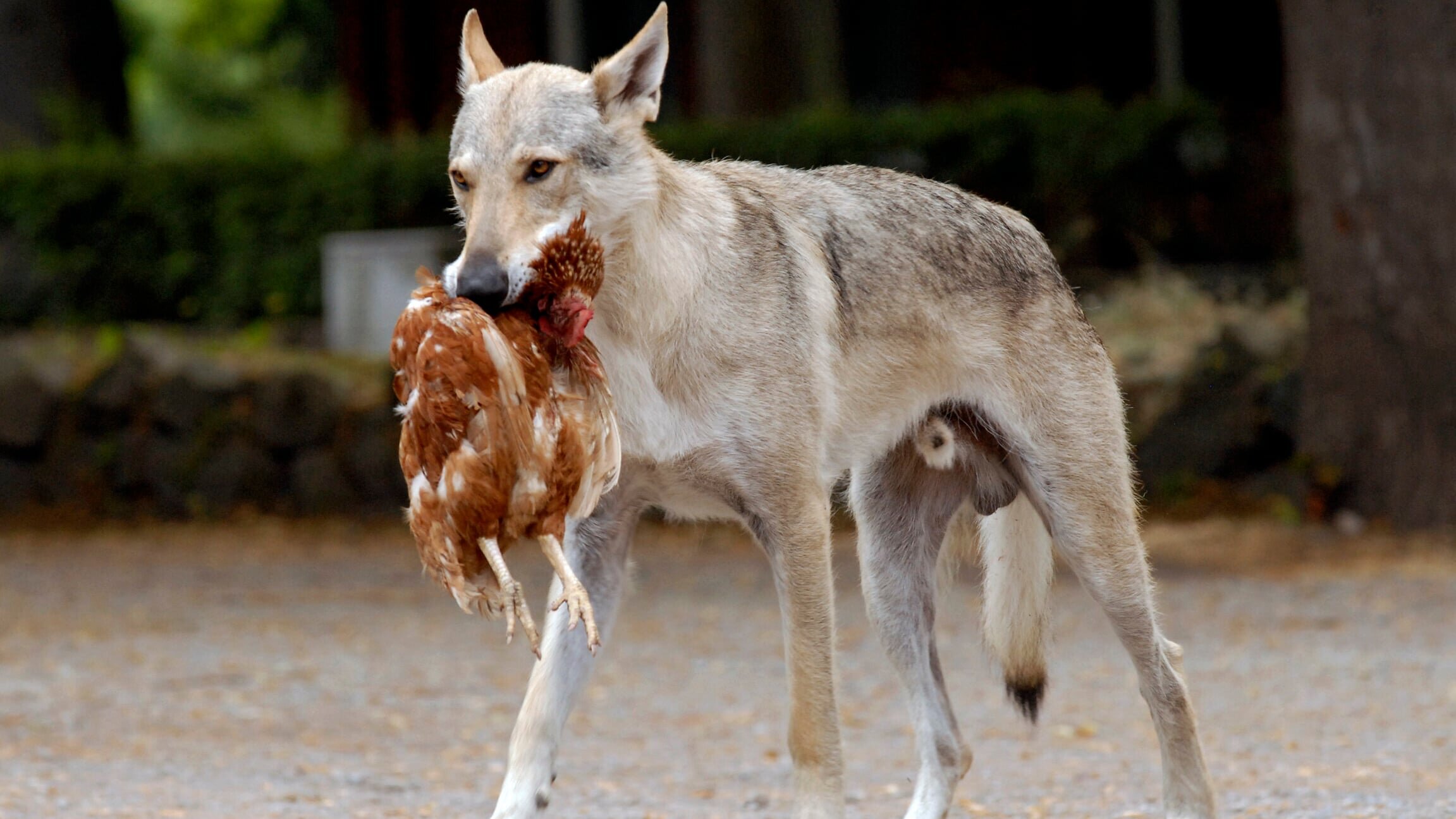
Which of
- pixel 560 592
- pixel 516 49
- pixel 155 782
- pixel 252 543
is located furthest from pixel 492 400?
pixel 516 49

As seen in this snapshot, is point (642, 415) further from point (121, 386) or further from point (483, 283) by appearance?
point (121, 386)

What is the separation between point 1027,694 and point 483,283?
2502 mm

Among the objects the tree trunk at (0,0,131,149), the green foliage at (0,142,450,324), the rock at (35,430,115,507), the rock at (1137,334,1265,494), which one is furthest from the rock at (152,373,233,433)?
the rock at (1137,334,1265,494)

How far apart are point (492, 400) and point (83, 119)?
1208 centimetres

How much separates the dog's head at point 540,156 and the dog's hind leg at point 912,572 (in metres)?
1.42

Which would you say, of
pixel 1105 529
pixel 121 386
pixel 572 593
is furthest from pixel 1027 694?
pixel 121 386

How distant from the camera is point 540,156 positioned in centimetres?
402

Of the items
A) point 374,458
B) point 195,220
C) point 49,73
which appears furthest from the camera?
point 49,73

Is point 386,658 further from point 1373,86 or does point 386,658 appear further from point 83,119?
point 83,119

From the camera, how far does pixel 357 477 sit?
12.2m

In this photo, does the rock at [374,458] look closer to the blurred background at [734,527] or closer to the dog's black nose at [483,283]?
the blurred background at [734,527]

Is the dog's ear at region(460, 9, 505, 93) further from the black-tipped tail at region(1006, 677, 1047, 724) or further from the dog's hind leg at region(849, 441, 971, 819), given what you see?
the black-tipped tail at region(1006, 677, 1047, 724)

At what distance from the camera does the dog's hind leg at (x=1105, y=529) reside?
495 centimetres

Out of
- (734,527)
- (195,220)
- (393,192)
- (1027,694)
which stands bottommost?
(734,527)
